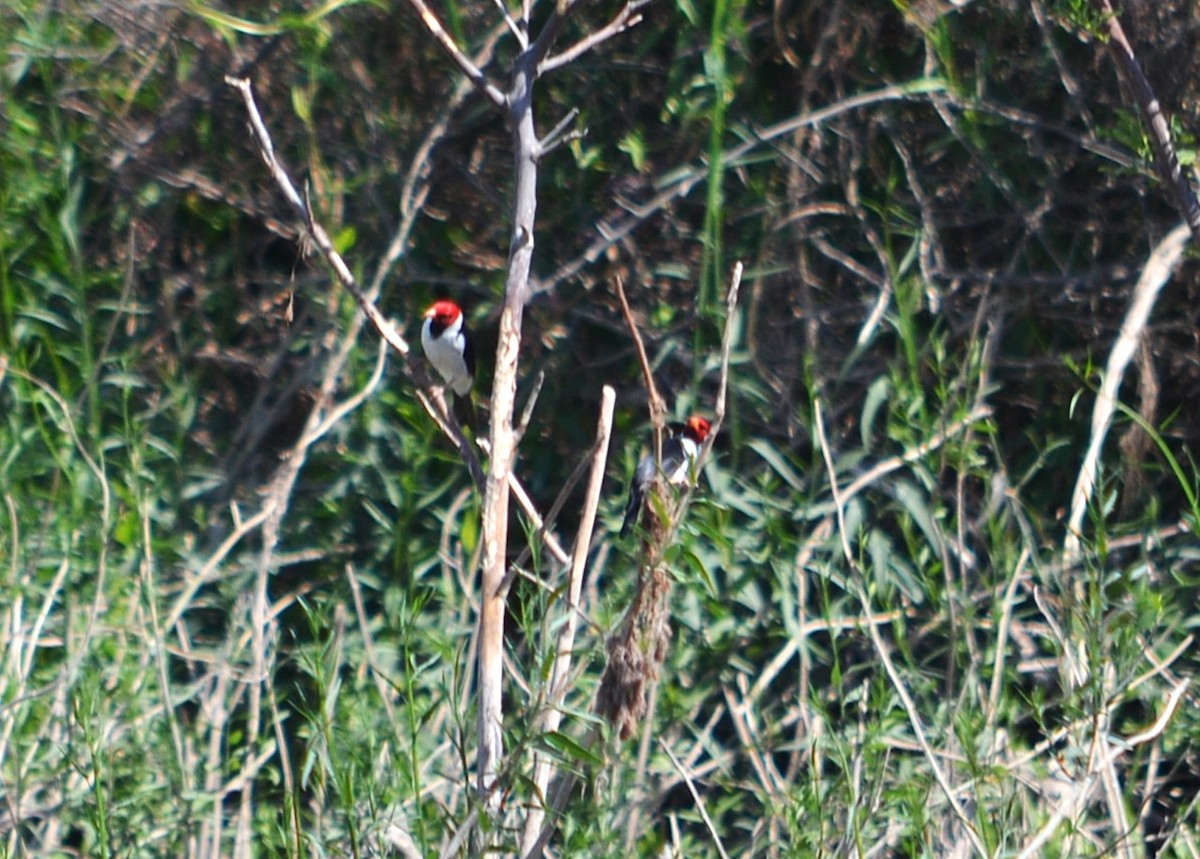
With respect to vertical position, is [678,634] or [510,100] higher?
[510,100]

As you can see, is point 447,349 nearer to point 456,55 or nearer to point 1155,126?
point 1155,126

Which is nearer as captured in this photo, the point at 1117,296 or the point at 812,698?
the point at 812,698

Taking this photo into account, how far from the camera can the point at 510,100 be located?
2316mm

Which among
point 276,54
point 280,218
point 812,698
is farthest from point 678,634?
point 276,54

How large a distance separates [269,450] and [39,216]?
0.93 metres

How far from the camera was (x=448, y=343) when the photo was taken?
13.9ft

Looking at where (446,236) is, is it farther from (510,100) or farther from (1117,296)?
(510,100)

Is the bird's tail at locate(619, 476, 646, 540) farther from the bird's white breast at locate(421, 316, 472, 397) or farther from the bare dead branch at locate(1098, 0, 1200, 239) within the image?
the bare dead branch at locate(1098, 0, 1200, 239)

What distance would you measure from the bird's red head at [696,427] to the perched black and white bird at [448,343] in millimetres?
646

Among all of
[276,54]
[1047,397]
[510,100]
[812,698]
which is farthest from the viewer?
[276,54]

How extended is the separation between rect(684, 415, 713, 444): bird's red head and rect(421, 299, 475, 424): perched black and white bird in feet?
2.12

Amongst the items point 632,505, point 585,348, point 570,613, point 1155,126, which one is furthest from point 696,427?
point 570,613

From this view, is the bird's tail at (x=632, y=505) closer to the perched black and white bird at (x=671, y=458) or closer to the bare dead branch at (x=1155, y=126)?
the perched black and white bird at (x=671, y=458)

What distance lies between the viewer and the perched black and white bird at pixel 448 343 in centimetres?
417
